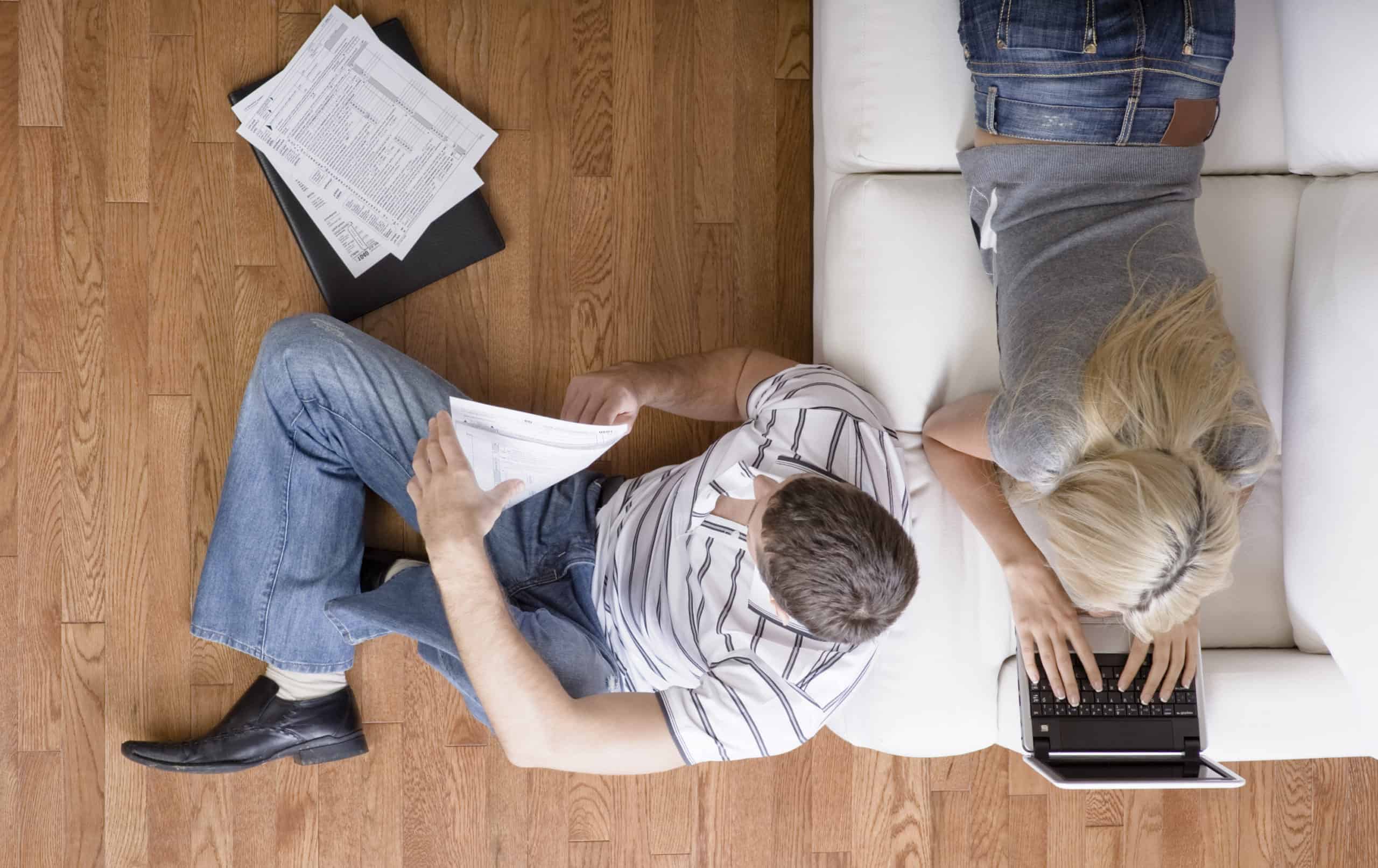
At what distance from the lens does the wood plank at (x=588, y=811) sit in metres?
1.63

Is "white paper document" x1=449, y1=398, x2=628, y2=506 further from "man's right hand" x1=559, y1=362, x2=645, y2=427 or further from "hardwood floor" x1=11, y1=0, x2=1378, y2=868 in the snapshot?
"hardwood floor" x1=11, y1=0, x2=1378, y2=868

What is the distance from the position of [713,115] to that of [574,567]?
936mm

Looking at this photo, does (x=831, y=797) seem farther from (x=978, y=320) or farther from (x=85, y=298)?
(x=85, y=298)

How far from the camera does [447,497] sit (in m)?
1.08

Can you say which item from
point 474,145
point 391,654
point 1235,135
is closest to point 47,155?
point 474,145

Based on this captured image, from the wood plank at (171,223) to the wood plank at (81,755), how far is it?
513 mm

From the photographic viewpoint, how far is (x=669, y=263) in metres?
1.68

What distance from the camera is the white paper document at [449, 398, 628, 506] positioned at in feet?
3.45

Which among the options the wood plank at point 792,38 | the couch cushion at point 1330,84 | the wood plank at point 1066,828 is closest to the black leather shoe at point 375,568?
the wood plank at point 792,38

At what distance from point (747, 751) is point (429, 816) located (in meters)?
0.86

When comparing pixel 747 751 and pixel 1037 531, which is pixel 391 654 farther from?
pixel 1037 531

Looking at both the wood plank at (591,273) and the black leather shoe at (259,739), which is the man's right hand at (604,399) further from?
the black leather shoe at (259,739)

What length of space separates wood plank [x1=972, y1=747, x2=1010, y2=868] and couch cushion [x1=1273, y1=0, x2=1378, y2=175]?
45.7 inches

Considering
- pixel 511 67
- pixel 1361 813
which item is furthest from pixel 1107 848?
pixel 511 67
